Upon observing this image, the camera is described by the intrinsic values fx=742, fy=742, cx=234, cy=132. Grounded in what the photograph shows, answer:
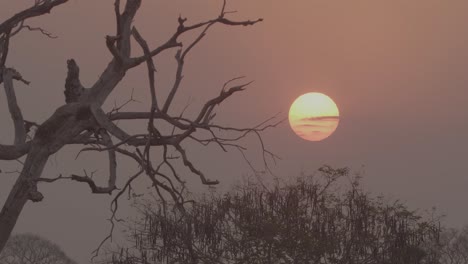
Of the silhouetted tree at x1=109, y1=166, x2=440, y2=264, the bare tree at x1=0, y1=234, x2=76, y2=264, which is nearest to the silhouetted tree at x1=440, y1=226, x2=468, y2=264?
the silhouetted tree at x1=109, y1=166, x2=440, y2=264

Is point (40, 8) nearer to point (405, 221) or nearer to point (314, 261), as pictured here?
point (314, 261)

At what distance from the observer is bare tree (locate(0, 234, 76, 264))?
53219mm

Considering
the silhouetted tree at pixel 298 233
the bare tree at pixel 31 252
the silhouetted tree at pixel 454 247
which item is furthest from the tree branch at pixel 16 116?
the bare tree at pixel 31 252

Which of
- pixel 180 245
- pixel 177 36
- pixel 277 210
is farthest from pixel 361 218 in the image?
pixel 177 36

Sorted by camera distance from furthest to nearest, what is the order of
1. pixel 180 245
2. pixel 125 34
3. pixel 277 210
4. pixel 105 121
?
pixel 277 210
pixel 180 245
pixel 125 34
pixel 105 121

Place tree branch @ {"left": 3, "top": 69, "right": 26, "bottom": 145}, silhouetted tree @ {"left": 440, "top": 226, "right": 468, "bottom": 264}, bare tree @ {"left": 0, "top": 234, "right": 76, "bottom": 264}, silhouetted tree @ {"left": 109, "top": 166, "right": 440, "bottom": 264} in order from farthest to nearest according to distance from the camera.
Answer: bare tree @ {"left": 0, "top": 234, "right": 76, "bottom": 264}, silhouetted tree @ {"left": 440, "top": 226, "right": 468, "bottom": 264}, silhouetted tree @ {"left": 109, "top": 166, "right": 440, "bottom": 264}, tree branch @ {"left": 3, "top": 69, "right": 26, "bottom": 145}

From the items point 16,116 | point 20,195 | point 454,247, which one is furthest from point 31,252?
point 20,195

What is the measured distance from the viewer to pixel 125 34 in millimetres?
8906

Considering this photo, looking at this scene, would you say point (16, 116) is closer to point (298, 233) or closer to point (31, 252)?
point (298, 233)

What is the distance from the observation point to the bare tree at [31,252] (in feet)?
175

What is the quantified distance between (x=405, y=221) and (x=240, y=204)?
6410mm

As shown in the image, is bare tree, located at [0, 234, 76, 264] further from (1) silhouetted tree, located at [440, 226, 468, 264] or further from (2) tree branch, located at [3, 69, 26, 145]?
(2) tree branch, located at [3, 69, 26, 145]

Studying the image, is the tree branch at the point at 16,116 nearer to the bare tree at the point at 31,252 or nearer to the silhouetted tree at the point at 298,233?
the silhouetted tree at the point at 298,233

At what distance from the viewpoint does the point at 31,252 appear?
54.2m
